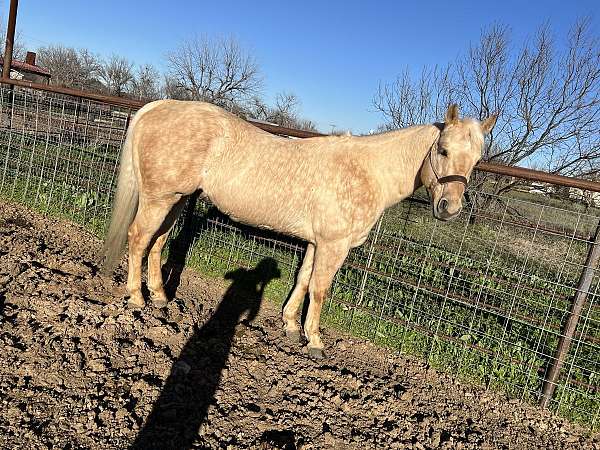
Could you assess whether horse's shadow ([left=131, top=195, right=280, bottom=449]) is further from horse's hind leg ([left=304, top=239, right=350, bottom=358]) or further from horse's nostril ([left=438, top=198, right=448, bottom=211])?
horse's nostril ([left=438, top=198, right=448, bottom=211])

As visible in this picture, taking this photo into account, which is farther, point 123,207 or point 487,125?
point 123,207

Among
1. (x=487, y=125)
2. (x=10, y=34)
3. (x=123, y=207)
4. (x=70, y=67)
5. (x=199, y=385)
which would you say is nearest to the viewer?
(x=199, y=385)

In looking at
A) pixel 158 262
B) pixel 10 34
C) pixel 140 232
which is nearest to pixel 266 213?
pixel 140 232

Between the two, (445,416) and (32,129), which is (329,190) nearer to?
(445,416)

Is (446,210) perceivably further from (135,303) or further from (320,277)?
(135,303)

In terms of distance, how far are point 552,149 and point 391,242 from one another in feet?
31.5

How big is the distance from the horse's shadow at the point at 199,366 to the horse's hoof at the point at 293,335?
443 mm

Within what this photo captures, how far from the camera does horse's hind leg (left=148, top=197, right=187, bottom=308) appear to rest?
12.8 ft

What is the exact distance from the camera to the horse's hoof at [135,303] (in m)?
3.65

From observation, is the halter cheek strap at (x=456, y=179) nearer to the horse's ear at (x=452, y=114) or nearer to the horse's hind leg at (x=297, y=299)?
the horse's ear at (x=452, y=114)

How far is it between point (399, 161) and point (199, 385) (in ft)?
7.78

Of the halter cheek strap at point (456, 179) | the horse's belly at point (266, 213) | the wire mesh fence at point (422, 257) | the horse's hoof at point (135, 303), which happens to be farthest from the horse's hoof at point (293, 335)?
the halter cheek strap at point (456, 179)

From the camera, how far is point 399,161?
3.43 m

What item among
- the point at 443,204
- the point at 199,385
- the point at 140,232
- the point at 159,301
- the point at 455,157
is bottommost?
the point at 199,385
